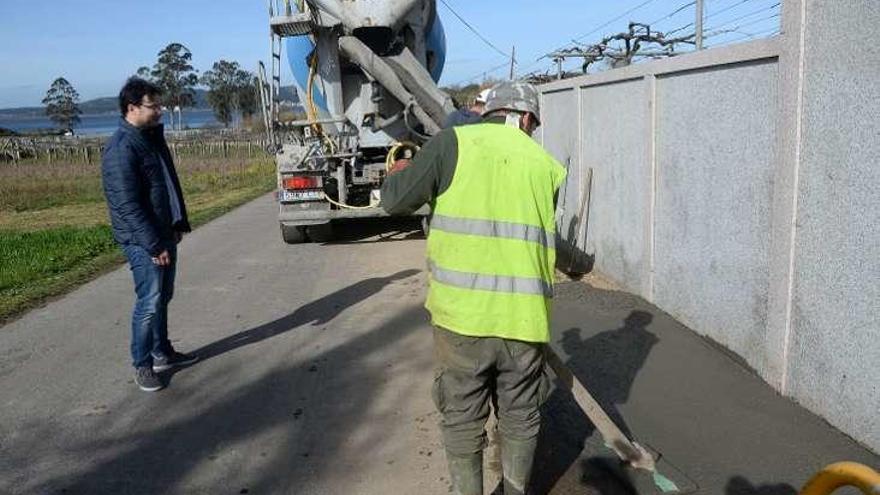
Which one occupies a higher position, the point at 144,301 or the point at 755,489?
the point at 144,301

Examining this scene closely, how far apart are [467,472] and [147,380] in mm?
2730

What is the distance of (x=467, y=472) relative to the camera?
3.00 m

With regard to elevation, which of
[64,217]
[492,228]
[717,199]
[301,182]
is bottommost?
[64,217]

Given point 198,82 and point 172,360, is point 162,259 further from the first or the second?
point 198,82

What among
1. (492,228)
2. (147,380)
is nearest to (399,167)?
(492,228)

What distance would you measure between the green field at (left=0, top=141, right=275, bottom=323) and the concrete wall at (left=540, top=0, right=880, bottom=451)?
238 inches

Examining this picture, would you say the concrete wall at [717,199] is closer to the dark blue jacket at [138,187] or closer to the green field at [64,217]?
the dark blue jacket at [138,187]

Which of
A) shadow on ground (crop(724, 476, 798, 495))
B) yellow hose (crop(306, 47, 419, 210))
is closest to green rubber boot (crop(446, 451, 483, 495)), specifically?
shadow on ground (crop(724, 476, 798, 495))

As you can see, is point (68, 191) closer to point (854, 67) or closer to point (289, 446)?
point (289, 446)

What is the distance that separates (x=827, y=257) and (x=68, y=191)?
26.8 meters

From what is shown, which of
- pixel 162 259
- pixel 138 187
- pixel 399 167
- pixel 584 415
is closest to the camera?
pixel 399 167

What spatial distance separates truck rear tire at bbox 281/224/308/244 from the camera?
1041 centimetres

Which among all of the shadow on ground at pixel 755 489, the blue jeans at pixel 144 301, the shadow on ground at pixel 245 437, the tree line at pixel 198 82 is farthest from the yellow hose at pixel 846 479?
the tree line at pixel 198 82

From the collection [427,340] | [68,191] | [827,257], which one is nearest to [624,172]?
[427,340]
